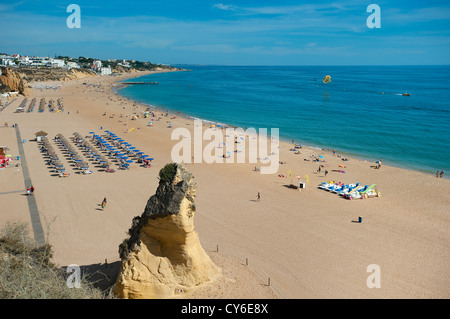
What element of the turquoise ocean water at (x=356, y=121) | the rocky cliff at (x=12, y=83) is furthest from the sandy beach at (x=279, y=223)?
the rocky cliff at (x=12, y=83)

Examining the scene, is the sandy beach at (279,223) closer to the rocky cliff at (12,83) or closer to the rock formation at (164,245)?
the rock formation at (164,245)

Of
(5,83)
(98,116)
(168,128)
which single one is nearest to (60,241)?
(168,128)

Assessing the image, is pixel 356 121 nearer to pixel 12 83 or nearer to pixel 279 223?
pixel 279 223

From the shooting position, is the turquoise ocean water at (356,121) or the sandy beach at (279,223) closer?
the sandy beach at (279,223)

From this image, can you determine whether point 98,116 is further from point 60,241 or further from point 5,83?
point 60,241

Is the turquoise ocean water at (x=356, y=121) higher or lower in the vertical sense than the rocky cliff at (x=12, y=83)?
lower

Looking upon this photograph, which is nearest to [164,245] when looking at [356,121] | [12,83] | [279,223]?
[279,223]

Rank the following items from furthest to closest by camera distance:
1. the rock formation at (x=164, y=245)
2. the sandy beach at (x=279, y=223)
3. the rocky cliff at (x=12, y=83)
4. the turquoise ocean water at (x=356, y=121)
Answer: the rocky cliff at (x=12, y=83), the turquoise ocean water at (x=356, y=121), the sandy beach at (x=279, y=223), the rock formation at (x=164, y=245)
